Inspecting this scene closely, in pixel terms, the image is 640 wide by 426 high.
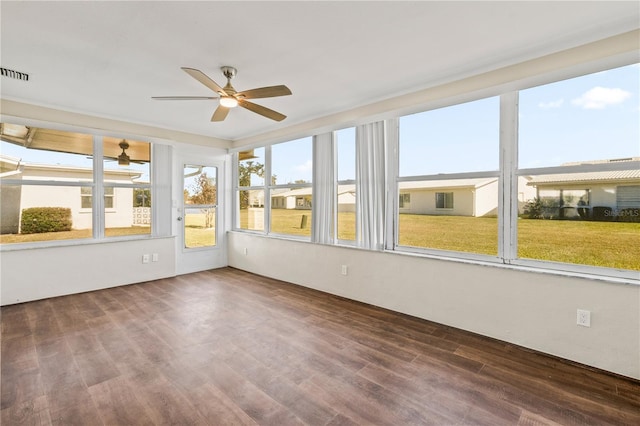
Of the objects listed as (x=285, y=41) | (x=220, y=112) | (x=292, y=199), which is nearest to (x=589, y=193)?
(x=285, y=41)

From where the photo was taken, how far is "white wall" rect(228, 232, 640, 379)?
90.4 inches

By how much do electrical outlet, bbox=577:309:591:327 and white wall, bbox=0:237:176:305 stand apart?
540 cm

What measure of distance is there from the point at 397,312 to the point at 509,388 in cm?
150

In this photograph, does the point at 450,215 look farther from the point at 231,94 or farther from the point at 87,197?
the point at 87,197

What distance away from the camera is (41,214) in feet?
13.5

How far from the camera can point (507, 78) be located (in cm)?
274

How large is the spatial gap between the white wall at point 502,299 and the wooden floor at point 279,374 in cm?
14

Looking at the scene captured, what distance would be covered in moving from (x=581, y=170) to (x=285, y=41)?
8.97ft

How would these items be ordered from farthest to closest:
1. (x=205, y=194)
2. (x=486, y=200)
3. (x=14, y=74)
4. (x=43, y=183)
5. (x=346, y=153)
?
1. (x=205, y=194)
2. (x=346, y=153)
3. (x=43, y=183)
4. (x=486, y=200)
5. (x=14, y=74)

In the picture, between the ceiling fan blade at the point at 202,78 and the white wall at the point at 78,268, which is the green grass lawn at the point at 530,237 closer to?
the white wall at the point at 78,268

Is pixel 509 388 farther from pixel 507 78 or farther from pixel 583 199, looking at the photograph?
pixel 507 78

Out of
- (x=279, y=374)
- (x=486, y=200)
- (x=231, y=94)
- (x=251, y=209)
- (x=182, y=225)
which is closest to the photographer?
(x=279, y=374)

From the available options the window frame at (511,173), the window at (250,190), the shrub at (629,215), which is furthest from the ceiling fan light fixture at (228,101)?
the shrub at (629,215)

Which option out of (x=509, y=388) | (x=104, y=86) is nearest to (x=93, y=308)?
(x=104, y=86)
